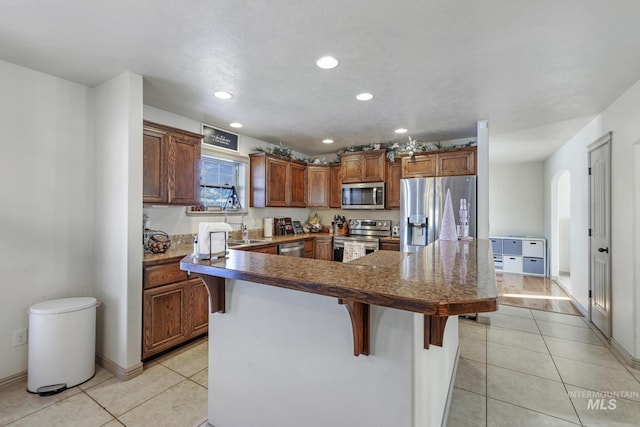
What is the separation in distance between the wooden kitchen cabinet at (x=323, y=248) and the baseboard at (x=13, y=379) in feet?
11.7

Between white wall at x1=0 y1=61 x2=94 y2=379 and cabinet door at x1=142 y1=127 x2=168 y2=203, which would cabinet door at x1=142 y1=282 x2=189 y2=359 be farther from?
cabinet door at x1=142 y1=127 x2=168 y2=203

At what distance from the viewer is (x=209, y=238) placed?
169 centimetres

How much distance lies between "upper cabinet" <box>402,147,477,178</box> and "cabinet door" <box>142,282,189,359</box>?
3.35 m

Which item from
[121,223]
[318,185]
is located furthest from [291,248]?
[121,223]

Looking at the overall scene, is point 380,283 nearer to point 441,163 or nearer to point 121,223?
point 121,223

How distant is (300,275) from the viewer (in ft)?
4.10

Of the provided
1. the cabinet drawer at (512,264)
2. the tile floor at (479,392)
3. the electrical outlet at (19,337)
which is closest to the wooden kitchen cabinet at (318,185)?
the tile floor at (479,392)

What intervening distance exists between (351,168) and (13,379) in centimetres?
447

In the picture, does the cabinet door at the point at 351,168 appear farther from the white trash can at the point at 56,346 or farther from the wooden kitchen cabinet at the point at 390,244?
the white trash can at the point at 56,346

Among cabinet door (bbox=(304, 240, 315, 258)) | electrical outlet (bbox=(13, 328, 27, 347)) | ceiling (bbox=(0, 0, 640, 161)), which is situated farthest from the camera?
cabinet door (bbox=(304, 240, 315, 258))

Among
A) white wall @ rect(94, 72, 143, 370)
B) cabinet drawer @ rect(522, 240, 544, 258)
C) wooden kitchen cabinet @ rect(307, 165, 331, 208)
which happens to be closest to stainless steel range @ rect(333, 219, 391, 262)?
wooden kitchen cabinet @ rect(307, 165, 331, 208)

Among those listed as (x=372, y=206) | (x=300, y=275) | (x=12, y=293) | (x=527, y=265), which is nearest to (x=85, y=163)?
(x=12, y=293)

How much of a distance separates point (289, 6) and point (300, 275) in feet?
4.82

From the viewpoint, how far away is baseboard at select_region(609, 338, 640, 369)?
2599mm
